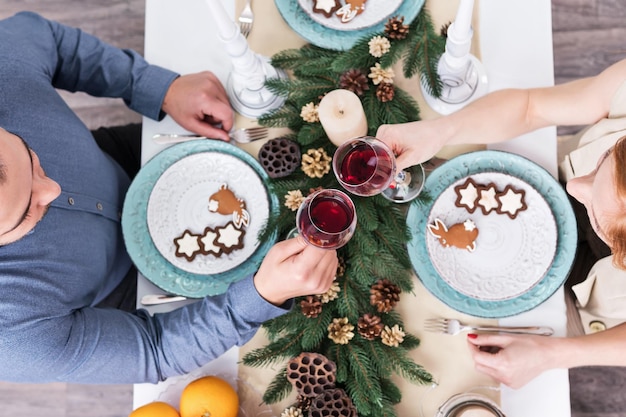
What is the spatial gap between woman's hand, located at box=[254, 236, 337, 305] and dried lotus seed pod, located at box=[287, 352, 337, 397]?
0.14 metres

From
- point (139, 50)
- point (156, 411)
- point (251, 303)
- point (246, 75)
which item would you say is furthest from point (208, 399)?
point (139, 50)

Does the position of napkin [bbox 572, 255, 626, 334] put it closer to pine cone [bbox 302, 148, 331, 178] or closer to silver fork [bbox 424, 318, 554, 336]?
silver fork [bbox 424, 318, 554, 336]

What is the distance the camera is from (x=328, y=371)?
995 millimetres

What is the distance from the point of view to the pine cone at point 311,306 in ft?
3.36

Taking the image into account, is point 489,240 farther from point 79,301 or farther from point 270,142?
point 79,301

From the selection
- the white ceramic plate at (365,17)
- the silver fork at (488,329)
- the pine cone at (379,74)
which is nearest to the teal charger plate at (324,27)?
the white ceramic plate at (365,17)

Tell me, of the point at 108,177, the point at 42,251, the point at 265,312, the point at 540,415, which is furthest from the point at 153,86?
the point at 540,415

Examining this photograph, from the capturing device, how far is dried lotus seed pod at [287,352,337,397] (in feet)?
3.27

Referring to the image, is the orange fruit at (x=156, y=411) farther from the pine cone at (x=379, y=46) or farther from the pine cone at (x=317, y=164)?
the pine cone at (x=379, y=46)

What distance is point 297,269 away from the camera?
922 mm

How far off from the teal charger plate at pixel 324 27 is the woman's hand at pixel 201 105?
23 cm

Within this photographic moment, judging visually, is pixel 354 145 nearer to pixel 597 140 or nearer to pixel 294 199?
pixel 294 199

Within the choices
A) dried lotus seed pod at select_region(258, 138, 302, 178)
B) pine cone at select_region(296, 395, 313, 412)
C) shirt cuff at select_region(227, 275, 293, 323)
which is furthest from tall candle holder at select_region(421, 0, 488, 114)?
pine cone at select_region(296, 395, 313, 412)

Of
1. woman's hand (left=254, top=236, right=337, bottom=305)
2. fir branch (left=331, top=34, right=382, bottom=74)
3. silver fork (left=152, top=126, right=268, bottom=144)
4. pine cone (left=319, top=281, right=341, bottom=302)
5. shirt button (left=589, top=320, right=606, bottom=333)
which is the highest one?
fir branch (left=331, top=34, right=382, bottom=74)
